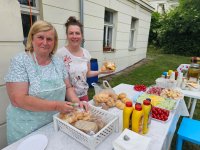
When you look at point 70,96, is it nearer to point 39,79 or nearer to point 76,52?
point 39,79

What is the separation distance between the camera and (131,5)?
7.14 meters

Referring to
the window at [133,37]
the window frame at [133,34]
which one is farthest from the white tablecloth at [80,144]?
the window at [133,37]

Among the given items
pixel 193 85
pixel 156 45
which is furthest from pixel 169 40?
pixel 193 85

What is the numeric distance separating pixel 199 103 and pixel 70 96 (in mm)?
3962

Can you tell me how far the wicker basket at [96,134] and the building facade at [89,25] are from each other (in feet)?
3.43

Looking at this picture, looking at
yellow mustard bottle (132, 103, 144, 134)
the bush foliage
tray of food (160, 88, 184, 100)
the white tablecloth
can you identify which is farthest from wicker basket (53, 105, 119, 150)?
the bush foliage

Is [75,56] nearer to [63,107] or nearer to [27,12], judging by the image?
[63,107]

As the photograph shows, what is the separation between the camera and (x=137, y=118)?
1.13 meters

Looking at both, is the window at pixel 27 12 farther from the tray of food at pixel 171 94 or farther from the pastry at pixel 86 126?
the tray of food at pixel 171 94

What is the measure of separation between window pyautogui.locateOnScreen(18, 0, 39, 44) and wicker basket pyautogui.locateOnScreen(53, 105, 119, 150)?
6.98 feet

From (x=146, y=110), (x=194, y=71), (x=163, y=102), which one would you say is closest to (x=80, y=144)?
(x=146, y=110)

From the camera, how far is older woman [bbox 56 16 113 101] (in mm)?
1824

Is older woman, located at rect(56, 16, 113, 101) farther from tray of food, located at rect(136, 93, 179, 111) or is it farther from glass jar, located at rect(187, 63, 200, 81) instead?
glass jar, located at rect(187, 63, 200, 81)

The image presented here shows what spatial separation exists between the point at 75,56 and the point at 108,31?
4.81 meters
